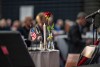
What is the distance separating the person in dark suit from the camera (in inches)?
644

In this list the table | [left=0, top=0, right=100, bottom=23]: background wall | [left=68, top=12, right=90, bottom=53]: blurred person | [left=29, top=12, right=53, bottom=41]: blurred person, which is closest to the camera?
the table

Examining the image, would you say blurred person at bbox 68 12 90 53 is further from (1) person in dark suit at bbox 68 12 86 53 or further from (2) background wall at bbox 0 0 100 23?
(2) background wall at bbox 0 0 100 23

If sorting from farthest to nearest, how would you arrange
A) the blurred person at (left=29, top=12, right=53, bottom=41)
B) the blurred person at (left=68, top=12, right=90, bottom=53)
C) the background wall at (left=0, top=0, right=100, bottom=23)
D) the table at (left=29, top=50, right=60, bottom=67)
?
the background wall at (left=0, top=0, right=100, bottom=23)
the blurred person at (left=68, top=12, right=90, bottom=53)
the blurred person at (left=29, top=12, right=53, bottom=41)
the table at (left=29, top=50, right=60, bottom=67)

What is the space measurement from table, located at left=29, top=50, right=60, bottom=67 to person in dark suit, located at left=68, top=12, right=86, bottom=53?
5905mm

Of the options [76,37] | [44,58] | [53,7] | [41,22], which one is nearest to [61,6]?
[53,7]

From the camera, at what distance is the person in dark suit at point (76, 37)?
16350mm

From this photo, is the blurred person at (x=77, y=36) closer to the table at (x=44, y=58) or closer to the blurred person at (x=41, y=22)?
the blurred person at (x=41, y=22)

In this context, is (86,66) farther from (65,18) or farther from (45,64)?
(65,18)

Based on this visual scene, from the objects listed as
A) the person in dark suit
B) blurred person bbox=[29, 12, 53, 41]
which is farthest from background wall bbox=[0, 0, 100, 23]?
blurred person bbox=[29, 12, 53, 41]

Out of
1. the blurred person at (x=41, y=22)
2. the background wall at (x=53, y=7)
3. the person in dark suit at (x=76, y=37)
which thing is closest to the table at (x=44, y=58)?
the blurred person at (x=41, y=22)

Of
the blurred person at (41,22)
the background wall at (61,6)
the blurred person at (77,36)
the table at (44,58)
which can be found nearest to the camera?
the table at (44,58)

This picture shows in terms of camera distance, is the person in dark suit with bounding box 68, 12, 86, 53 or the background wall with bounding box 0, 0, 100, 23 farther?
the background wall with bounding box 0, 0, 100, 23

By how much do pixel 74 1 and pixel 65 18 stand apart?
3.98ft

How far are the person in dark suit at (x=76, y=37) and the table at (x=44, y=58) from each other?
19.4 ft
